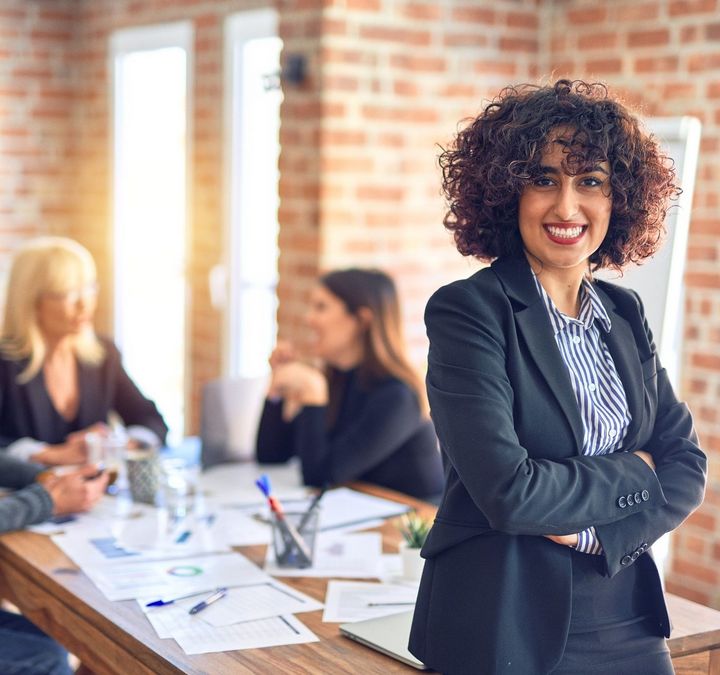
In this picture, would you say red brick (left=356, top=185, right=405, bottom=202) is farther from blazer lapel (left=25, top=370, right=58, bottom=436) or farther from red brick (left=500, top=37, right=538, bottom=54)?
blazer lapel (left=25, top=370, right=58, bottom=436)

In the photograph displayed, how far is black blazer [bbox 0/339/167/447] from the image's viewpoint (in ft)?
11.2

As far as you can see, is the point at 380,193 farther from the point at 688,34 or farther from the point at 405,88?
the point at 688,34

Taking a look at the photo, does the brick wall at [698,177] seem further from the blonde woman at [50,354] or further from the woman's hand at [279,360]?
the blonde woman at [50,354]

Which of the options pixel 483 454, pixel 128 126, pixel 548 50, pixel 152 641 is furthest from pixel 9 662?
pixel 128 126

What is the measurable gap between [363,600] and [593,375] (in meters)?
0.69

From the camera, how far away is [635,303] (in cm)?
183

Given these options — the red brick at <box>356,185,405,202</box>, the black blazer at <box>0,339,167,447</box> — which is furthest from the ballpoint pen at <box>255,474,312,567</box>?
the red brick at <box>356,185,405,202</box>

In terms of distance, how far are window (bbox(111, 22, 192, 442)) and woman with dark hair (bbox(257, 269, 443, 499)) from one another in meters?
2.04

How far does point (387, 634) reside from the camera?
189 cm

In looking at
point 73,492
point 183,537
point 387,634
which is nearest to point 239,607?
point 387,634

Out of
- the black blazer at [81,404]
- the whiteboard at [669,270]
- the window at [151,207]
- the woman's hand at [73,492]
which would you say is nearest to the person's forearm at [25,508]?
the woman's hand at [73,492]

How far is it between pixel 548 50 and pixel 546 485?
9.99 feet

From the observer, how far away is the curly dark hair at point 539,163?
5.42ft

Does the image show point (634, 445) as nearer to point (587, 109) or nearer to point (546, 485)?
point (546, 485)
